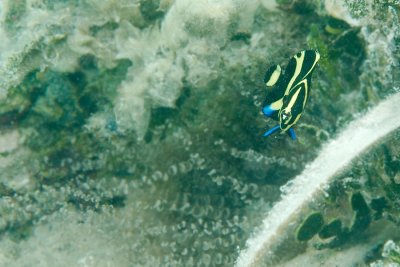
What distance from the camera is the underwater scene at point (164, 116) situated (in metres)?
2.51

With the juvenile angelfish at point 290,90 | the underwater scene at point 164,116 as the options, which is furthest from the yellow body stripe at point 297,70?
the underwater scene at point 164,116

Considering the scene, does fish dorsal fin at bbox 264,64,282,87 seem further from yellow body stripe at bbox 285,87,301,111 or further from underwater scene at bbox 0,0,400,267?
underwater scene at bbox 0,0,400,267

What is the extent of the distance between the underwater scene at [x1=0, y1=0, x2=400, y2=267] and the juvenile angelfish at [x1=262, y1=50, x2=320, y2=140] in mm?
303

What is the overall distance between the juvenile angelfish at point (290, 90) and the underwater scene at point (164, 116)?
30cm

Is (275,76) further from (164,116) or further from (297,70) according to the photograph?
(164,116)

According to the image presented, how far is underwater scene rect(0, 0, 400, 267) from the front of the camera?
2.51m

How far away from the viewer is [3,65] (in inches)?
106

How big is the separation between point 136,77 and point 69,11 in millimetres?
660

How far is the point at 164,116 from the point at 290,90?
101cm

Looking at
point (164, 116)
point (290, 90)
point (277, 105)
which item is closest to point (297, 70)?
point (290, 90)

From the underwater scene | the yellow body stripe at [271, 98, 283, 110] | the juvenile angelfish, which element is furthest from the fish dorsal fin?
the underwater scene

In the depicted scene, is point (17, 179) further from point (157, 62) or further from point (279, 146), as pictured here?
point (279, 146)

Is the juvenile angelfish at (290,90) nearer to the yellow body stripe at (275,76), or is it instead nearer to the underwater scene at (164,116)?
the yellow body stripe at (275,76)

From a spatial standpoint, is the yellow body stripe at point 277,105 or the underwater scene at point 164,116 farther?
the underwater scene at point 164,116
